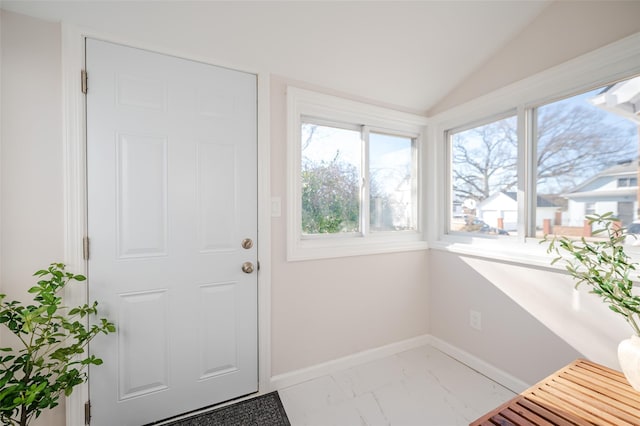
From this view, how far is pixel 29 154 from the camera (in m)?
1.32

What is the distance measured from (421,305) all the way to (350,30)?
2.23 metres

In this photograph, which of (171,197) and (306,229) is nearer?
(171,197)

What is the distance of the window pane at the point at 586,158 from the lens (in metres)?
1.47

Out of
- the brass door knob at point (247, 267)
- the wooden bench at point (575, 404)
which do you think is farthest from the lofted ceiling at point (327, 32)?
the wooden bench at point (575, 404)

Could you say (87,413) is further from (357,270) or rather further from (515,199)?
(515,199)

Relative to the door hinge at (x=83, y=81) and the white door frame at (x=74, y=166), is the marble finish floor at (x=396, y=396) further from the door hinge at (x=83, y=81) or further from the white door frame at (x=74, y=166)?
the door hinge at (x=83, y=81)

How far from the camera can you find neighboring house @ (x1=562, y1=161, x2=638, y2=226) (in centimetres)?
146

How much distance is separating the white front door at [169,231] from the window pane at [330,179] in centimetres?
43

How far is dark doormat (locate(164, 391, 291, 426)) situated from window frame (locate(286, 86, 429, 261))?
0.90 meters

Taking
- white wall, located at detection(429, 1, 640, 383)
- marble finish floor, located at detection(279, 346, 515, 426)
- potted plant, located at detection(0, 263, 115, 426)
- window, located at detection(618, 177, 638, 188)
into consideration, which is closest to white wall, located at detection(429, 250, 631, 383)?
white wall, located at detection(429, 1, 640, 383)

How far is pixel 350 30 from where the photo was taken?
1.70 m

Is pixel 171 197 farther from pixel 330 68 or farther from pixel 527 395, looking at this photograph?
pixel 527 395

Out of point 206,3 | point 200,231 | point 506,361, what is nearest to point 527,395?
point 506,361

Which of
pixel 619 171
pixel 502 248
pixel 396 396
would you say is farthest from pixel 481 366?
pixel 619 171
